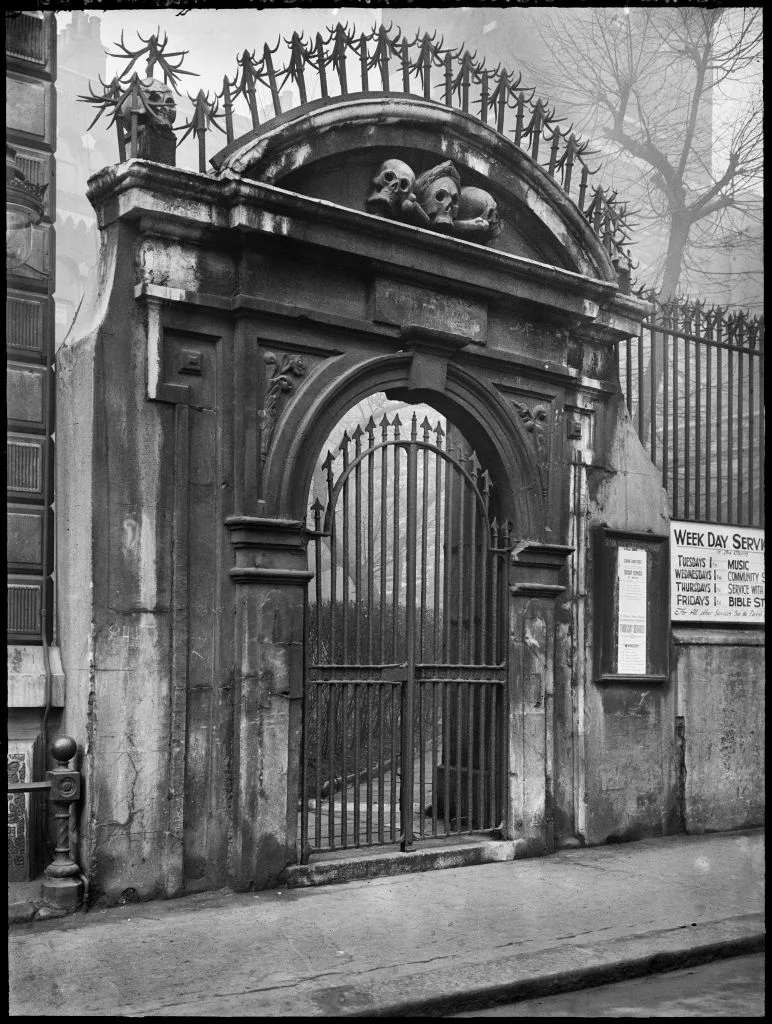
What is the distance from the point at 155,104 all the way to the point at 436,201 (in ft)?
6.74

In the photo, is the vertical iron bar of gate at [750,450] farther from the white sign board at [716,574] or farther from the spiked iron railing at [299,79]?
the spiked iron railing at [299,79]

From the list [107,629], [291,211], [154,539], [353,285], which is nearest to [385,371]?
[353,285]

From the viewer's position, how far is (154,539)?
21.5 ft

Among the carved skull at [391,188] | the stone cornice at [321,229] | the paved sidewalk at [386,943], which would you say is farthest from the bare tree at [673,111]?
the paved sidewalk at [386,943]

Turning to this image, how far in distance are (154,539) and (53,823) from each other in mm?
1615

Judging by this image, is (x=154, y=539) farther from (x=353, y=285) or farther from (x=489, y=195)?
(x=489, y=195)

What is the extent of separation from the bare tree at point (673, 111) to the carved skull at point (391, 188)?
8731mm

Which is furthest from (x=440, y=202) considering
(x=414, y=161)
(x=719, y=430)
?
(x=719, y=430)

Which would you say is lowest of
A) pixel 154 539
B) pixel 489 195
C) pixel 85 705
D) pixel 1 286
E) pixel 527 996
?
pixel 527 996

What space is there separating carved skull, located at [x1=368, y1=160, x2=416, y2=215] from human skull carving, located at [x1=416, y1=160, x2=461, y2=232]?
0.64ft

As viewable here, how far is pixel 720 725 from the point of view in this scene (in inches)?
368

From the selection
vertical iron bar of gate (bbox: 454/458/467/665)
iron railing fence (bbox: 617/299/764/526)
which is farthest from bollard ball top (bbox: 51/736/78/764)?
iron railing fence (bbox: 617/299/764/526)

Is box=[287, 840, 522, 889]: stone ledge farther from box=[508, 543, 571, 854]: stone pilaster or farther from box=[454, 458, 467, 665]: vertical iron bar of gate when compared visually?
box=[454, 458, 467, 665]: vertical iron bar of gate

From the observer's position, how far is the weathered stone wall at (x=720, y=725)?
360 inches
